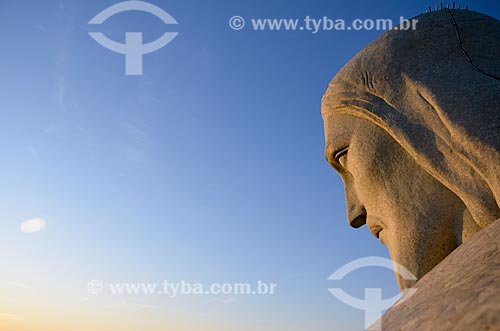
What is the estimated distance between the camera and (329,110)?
5066 millimetres

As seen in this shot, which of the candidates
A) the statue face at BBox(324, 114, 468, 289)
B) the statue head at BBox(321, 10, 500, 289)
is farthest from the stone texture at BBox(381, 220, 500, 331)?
the statue face at BBox(324, 114, 468, 289)

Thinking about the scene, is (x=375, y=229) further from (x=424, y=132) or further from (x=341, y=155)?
(x=424, y=132)

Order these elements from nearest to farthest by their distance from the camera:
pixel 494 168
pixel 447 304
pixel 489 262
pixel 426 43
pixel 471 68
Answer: pixel 447 304, pixel 489 262, pixel 494 168, pixel 471 68, pixel 426 43

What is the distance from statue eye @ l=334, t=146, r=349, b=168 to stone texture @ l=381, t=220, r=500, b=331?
2201mm

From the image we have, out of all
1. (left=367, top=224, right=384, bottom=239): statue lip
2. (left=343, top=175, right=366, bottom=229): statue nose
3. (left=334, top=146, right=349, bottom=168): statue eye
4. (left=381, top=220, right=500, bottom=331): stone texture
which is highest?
(left=334, top=146, right=349, bottom=168): statue eye

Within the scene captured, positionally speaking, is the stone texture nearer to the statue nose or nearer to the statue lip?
the statue lip

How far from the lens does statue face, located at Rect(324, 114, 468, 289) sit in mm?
4234

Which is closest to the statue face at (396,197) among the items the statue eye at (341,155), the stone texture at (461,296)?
the statue eye at (341,155)

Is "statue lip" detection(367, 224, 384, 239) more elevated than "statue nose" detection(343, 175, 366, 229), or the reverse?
"statue nose" detection(343, 175, 366, 229)

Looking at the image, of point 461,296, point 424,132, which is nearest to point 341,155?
point 424,132

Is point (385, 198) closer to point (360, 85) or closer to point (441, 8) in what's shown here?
point (360, 85)

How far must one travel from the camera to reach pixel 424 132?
417cm

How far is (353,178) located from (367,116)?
0.89 metres

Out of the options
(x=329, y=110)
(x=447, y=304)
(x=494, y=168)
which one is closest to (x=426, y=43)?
(x=329, y=110)
